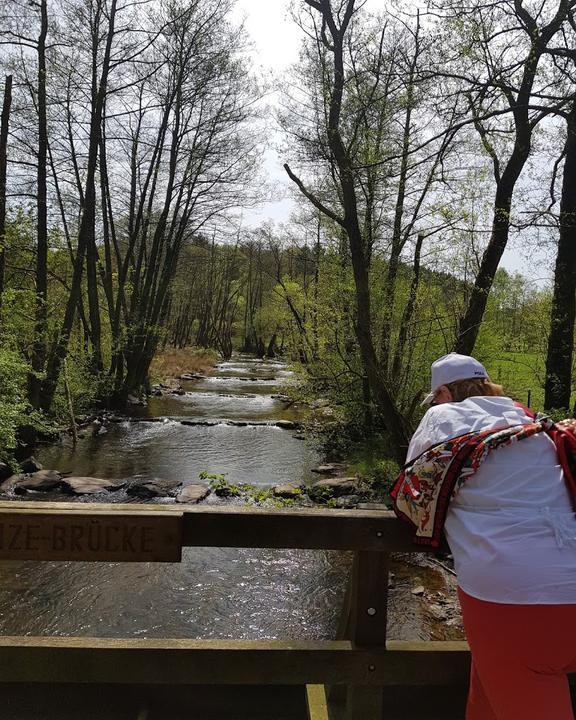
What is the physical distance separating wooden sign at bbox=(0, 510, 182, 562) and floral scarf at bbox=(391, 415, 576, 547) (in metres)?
0.90

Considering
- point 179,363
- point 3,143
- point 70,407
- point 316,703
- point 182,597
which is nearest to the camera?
point 316,703

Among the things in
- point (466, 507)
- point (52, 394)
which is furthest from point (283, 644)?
point (52, 394)

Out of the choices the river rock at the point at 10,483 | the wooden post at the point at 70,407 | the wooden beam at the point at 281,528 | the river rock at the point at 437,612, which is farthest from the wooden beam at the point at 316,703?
the wooden post at the point at 70,407

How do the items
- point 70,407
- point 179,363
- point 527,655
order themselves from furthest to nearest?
1. point 179,363
2. point 70,407
3. point 527,655

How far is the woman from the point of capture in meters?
1.47

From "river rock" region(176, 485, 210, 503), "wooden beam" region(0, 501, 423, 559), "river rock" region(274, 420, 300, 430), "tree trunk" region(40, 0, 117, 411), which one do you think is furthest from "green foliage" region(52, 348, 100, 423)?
"wooden beam" region(0, 501, 423, 559)

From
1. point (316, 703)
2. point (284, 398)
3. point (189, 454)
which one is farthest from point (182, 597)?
point (284, 398)

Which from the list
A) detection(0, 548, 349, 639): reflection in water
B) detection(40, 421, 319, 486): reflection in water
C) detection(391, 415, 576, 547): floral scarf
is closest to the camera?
detection(391, 415, 576, 547): floral scarf

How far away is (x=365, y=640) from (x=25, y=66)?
14.3 m

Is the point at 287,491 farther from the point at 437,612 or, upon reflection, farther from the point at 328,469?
the point at 437,612

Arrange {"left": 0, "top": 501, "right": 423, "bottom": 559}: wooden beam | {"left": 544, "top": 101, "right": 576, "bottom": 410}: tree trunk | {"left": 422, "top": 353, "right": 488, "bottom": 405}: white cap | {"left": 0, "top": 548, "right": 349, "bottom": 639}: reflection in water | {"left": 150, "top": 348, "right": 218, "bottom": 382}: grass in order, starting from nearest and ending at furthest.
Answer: {"left": 422, "top": 353, "right": 488, "bottom": 405}: white cap → {"left": 0, "top": 501, "right": 423, "bottom": 559}: wooden beam → {"left": 0, "top": 548, "right": 349, "bottom": 639}: reflection in water → {"left": 544, "top": 101, "right": 576, "bottom": 410}: tree trunk → {"left": 150, "top": 348, "right": 218, "bottom": 382}: grass

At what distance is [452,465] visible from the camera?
5.29 feet

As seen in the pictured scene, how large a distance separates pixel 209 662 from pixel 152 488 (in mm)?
7564

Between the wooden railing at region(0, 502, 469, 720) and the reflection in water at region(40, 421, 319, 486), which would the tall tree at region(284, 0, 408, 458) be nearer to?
the reflection in water at region(40, 421, 319, 486)
